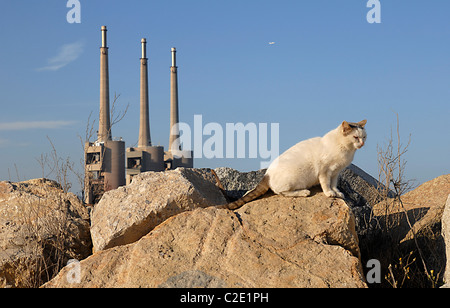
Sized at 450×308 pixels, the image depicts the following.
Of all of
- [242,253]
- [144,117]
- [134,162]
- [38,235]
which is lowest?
[134,162]

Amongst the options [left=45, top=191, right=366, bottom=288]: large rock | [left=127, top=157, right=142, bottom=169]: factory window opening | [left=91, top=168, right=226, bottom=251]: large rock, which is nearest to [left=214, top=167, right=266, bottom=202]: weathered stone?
[left=91, top=168, right=226, bottom=251]: large rock

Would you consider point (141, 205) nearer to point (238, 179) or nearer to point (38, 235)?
A: point (38, 235)

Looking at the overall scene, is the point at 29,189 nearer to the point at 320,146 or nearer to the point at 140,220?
the point at 140,220

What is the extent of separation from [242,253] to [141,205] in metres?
1.92

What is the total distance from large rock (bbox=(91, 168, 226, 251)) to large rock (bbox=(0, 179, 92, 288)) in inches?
22.2

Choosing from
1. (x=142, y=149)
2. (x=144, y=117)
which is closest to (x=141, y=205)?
(x=142, y=149)

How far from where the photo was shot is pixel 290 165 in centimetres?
613

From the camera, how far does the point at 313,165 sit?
6.18m

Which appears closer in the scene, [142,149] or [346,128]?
[346,128]

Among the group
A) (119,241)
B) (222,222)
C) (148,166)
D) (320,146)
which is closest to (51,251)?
(119,241)

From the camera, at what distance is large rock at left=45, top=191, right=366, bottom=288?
4.75 metres

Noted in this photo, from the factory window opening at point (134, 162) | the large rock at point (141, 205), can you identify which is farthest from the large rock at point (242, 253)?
the factory window opening at point (134, 162)

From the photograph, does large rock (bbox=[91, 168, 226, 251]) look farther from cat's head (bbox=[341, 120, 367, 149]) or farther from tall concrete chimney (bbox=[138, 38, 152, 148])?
tall concrete chimney (bbox=[138, 38, 152, 148])
